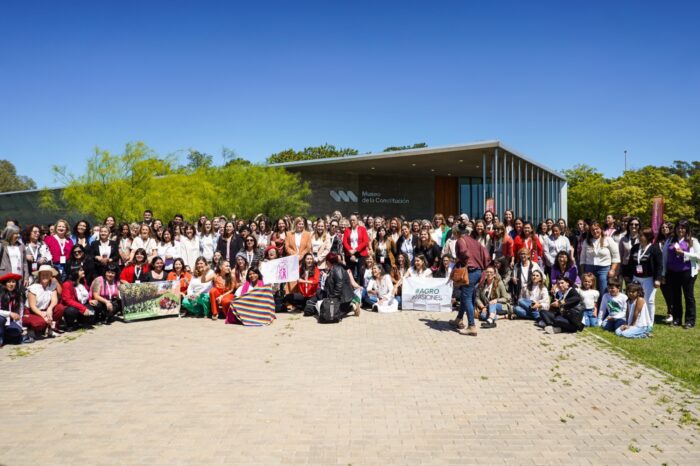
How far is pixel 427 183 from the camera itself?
42906 millimetres

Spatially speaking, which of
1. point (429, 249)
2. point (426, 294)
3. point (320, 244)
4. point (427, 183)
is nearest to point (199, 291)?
point (320, 244)

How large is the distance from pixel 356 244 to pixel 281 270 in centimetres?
198

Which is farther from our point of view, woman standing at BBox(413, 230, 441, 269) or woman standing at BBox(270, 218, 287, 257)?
woman standing at BBox(270, 218, 287, 257)

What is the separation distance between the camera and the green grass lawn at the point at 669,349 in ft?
22.6

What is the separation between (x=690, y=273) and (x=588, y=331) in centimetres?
224

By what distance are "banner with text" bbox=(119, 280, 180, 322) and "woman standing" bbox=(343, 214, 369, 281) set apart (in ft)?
12.7

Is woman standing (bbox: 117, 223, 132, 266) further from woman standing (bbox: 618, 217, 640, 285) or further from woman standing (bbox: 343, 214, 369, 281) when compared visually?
woman standing (bbox: 618, 217, 640, 285)

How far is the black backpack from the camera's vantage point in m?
10.6

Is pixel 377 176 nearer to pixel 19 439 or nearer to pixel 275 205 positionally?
pixel 275 205

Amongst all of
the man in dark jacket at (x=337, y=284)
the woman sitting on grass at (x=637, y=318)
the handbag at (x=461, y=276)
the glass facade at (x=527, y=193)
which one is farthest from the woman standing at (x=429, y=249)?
the glass facade at (x=527, y=193)

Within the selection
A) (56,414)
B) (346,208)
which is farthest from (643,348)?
(346,208)

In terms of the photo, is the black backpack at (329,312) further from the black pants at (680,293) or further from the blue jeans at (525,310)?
the black pants at (680,293)

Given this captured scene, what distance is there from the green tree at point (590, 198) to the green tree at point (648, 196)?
3.49 ft

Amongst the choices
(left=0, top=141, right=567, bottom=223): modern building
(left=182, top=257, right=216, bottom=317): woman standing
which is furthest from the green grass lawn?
(left=0, top=141, right=567, bottom=223): modern building
